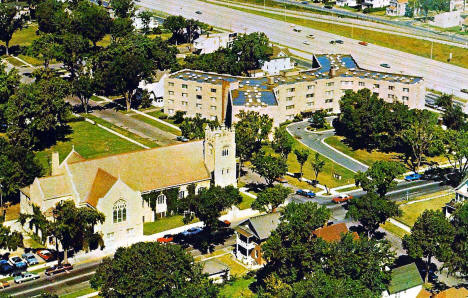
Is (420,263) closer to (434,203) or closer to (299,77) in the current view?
(434,203)

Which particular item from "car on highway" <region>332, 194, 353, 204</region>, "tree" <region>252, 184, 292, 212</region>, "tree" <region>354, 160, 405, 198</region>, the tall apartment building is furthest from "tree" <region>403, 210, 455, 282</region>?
the tall apartment building

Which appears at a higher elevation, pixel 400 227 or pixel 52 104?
pixel 52 104

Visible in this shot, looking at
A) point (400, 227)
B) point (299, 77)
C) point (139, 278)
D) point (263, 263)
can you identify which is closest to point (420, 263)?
point (400, 227)

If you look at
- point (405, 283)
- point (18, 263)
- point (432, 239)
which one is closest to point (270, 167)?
point (432, 239)

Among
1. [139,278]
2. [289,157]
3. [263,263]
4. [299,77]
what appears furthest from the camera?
[299,77]

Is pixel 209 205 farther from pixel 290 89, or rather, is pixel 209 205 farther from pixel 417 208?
pixel 290 89

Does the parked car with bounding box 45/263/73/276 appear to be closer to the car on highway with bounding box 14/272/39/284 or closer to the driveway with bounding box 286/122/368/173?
the car on highway with bounding box 14/272/39/284
